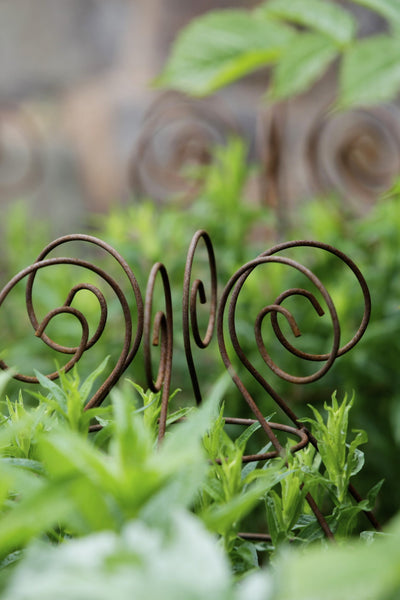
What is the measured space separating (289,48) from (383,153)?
2.90 ft

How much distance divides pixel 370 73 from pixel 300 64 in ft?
0.26

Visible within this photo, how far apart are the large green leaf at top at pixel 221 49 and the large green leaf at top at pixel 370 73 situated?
0.27 ft

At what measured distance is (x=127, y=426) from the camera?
24 cm

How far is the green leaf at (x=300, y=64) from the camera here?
2.17ft

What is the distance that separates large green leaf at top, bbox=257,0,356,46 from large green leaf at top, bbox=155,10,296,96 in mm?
22

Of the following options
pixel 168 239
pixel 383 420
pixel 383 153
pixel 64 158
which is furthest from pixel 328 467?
pixel 64 158

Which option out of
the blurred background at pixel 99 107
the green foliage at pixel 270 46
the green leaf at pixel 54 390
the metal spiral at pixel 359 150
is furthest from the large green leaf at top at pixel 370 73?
the blurred background at pixel 99 107

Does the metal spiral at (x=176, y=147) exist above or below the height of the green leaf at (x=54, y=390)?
above

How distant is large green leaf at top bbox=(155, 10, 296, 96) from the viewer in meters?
0.68

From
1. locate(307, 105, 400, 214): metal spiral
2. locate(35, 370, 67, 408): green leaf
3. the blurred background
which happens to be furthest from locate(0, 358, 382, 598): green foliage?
the blurred background

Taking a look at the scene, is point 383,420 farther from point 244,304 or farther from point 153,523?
A: point 153,523

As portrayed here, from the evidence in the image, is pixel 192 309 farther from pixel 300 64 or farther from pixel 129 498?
pixel 300 64

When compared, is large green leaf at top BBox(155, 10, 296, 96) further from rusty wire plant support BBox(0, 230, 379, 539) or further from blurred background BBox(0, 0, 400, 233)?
blurred background BBox(0, 0, 400, 233)

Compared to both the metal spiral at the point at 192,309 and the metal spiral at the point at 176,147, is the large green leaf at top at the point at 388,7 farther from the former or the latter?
the metal spiral at the point at 176,147
